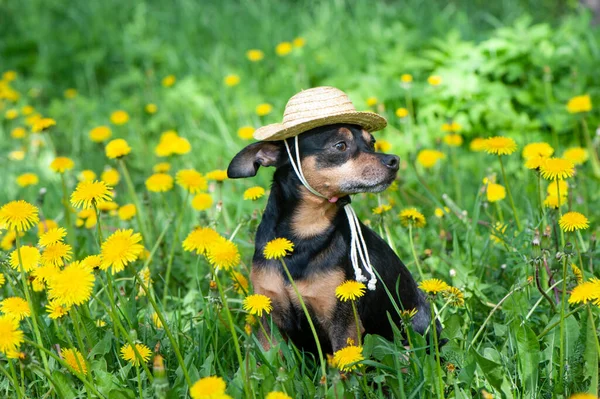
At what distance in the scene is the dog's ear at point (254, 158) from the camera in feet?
9.66

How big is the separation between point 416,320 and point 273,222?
0.73 meters

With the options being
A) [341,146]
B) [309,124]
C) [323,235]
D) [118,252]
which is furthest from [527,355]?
[118,252]

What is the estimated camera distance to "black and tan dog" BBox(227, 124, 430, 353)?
2762mm

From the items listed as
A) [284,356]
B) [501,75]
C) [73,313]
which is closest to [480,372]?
[284,356]

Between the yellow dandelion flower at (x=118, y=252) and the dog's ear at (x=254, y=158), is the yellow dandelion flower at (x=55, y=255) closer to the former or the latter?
the yellow dandelion flower at (x=118, y=252)

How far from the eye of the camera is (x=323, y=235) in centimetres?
287

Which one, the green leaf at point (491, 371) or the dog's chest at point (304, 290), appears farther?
the dog's chest at point (304, 290)

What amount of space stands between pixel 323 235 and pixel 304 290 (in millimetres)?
247

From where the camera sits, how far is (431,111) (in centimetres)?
567

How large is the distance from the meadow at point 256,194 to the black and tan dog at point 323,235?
14 cm

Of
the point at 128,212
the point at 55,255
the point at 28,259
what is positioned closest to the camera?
the point at 55,255

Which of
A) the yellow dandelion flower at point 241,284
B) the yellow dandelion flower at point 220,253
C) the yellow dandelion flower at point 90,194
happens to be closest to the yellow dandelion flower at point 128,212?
the yellow dandelion flower at point 241,284

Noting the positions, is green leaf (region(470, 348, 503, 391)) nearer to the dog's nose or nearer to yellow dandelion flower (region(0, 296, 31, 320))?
the dog's nose

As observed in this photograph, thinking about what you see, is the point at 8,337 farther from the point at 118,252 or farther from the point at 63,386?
the point at 63,386
